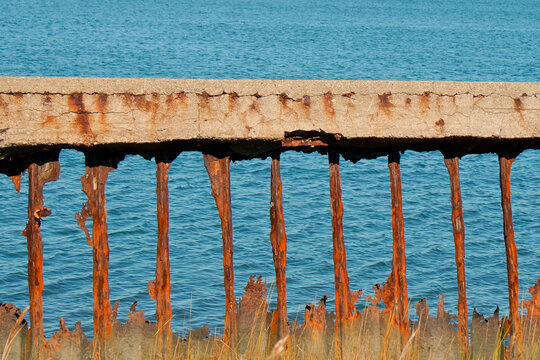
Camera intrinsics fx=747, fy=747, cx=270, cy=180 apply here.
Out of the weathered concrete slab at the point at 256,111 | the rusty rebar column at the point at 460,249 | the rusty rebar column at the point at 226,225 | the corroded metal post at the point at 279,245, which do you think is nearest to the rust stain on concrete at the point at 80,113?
the weathered concrete slab at the point at 256,111

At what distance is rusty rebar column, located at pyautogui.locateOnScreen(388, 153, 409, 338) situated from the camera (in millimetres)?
3396

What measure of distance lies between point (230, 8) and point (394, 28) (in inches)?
709

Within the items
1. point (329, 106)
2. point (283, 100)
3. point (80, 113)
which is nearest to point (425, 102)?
point (329, 106)

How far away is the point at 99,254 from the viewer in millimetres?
3285

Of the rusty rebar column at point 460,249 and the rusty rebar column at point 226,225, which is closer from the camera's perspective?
the rusty rebar column at point 226,225

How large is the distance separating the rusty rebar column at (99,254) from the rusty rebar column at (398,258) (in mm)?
1290

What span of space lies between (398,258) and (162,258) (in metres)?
1.07

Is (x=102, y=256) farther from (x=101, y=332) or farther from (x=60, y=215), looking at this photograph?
(x=60, y=215)

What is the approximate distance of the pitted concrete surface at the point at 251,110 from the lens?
3.13 m

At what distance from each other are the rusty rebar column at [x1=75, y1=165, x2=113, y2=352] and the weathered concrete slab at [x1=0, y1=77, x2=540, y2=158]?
20 centimetres

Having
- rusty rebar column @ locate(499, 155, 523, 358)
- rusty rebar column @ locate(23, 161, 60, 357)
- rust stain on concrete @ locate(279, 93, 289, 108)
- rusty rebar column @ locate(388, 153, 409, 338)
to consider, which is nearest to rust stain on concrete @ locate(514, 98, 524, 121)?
rusty rebar column @ locate(499, 155, 523, 358)

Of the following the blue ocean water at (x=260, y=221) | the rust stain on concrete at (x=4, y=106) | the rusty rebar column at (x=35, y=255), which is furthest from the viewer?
the blue ocean water at (x=260, y=221)

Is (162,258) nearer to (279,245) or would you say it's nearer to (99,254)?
(99,254)

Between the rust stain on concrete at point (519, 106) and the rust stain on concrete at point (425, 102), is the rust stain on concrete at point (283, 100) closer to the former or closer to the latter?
the rust stain on concrete at point (425, 102)
